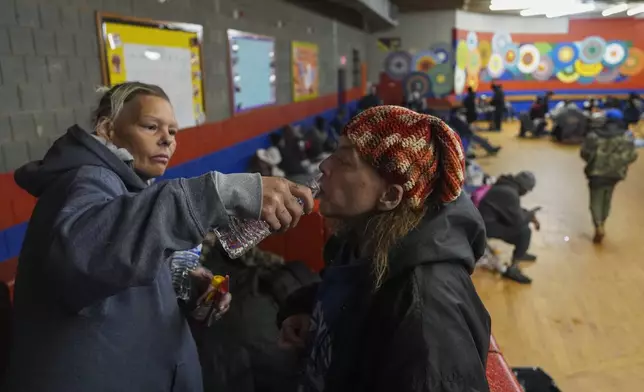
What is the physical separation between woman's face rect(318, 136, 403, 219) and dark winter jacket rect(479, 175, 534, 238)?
2.97 metres

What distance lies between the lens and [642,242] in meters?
4.93

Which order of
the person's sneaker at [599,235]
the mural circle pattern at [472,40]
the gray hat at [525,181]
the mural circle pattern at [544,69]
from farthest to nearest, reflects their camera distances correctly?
the mural circle pattern at [544,69], the mural circle pattern at [472,40], the person's sneaker at [599,235], the gray hat at [525,181]

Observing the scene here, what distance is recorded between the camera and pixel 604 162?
15.6 ft

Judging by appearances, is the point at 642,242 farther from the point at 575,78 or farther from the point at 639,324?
the point at 575,78

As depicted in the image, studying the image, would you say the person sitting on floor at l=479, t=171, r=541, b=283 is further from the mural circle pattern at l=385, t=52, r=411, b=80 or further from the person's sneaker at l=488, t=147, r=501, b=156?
the mural circle pattern at l=385, t=52, r=411, b=80

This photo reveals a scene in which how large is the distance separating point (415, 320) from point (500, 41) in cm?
1622

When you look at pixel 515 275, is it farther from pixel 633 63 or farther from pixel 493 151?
pixel 633 63

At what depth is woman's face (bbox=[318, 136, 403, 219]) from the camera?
1.22 m

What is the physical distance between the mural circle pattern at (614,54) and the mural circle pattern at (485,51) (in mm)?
3747

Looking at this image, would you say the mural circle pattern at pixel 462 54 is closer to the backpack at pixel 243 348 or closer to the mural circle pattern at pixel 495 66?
the mural circle pattern at pixel 495 66

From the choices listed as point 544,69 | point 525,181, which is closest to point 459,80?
point 544,69

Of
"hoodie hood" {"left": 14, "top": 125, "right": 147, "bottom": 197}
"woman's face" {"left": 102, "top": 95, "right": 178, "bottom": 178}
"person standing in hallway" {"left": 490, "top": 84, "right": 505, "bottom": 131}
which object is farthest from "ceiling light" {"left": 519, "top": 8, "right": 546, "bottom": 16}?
"hoodie hood" {"left": 14, "top": 125, "right": 147, "bottom": 197}

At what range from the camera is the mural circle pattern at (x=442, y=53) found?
1418 centimetres

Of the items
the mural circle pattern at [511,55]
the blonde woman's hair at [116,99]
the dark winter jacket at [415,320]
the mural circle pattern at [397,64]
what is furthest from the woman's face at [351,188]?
the mural circle pattern at [511,55]
